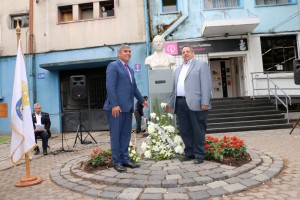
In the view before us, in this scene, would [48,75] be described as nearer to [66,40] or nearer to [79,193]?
[66,40]

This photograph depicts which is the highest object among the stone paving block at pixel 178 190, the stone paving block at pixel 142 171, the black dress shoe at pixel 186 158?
the black dress shoe at pixel 186 158

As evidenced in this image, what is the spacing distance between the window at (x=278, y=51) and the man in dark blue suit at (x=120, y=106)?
34.4 feet

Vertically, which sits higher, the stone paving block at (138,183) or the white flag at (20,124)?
the white flag at (20,124)

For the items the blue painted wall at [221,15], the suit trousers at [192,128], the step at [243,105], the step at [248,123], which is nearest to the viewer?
the suit trousers at [192,128]

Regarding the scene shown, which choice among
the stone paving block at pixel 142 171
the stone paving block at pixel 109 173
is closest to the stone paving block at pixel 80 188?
the stone paving block at pixel 109 173

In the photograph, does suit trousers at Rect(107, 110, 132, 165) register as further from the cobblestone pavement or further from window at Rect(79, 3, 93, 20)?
window at Rect(79, 3, 93, 20)

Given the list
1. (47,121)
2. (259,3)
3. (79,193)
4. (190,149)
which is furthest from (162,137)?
(259,3)

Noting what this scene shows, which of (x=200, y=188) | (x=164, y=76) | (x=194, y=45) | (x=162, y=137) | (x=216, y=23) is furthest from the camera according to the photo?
(x=194, y=45)

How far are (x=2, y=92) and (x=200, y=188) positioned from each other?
13192 millimetres

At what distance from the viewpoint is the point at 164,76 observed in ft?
19.9

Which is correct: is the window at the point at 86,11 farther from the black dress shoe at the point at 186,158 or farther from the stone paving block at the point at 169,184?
the stone paving block at the point at 169,184

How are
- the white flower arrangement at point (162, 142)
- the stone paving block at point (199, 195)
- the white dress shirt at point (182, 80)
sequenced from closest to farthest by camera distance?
the stone paving block at point (199, 195), the white dress shirt at point (182, 80), the white flower arrangement at point (162, 142)

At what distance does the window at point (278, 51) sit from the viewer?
1336 centimetres

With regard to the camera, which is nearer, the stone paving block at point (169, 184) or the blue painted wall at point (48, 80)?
the stone paving block at point (169, 184)
